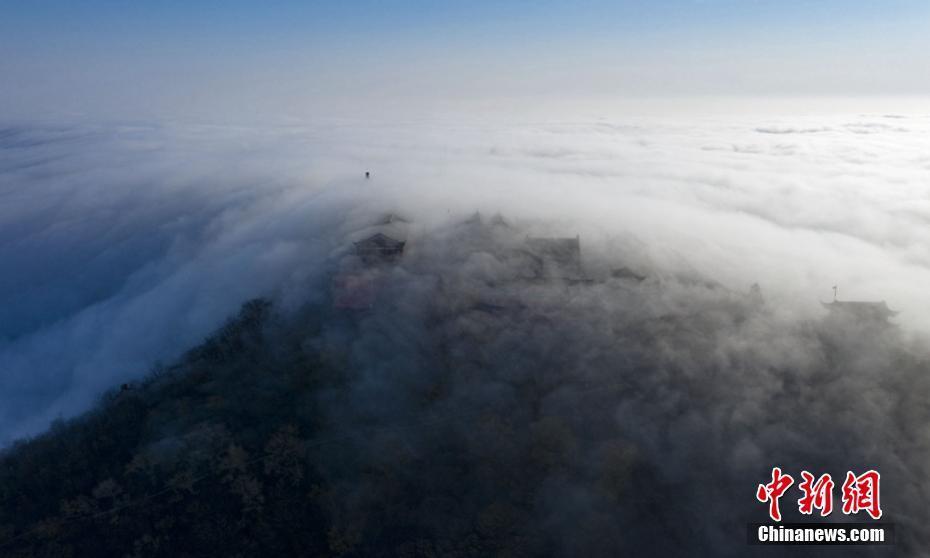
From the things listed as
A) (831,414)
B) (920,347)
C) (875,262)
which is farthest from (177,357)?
(875,262)

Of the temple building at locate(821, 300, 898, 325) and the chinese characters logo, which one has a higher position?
the temple building at locate(821, 300, 898, 325)

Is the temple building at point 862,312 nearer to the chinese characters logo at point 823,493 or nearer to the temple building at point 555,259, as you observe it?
the chinese characters logo at point 823,493

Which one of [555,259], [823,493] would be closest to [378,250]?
[555,259]

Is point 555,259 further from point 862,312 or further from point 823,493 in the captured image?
point 823,493

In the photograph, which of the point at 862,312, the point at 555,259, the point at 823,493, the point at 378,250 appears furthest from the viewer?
the point at 378,250

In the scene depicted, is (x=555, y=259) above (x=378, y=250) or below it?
below

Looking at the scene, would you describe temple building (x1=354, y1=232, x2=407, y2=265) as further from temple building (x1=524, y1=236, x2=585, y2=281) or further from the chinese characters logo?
the chinese characters logo

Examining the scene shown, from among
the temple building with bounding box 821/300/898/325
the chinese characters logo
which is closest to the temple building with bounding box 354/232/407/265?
the chinese characters logo

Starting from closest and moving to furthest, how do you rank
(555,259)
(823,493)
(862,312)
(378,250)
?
(823,493) < (862,312) < (555,259) < (378,250)

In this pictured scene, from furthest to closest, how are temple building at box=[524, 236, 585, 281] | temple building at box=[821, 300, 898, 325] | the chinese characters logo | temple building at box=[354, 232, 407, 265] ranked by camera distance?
temple building at box=[354, 232, 407, 265]
temple building at box=[524, 236, 585, 281]
temple building at box=[821, 300, 898, 325]
the chinese characters logo

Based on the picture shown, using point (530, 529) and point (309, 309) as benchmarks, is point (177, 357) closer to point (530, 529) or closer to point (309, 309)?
point (309, 309)

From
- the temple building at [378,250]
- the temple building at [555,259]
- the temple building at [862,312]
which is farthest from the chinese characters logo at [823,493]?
the temple building at [378,250]
